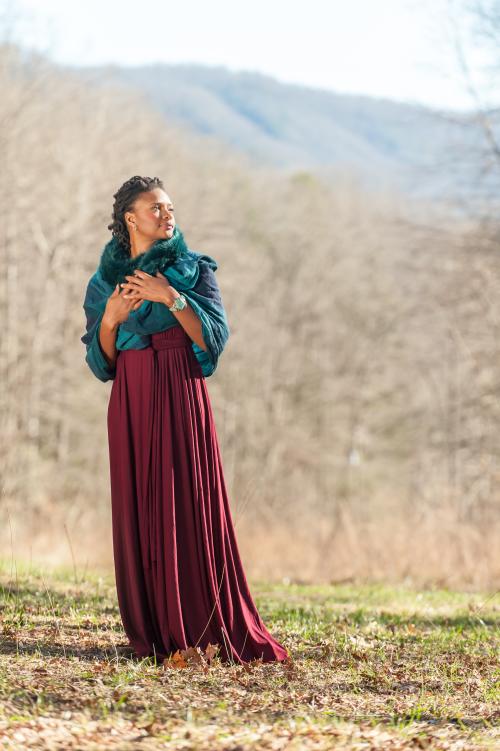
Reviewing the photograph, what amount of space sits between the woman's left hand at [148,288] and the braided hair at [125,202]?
23cm

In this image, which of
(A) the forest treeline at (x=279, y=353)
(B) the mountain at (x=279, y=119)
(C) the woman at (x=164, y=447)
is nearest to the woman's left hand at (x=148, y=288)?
(C) the woman at (x=164, y=447)

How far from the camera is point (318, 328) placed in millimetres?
40406

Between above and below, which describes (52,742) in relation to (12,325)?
below

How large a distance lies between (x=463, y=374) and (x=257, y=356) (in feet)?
25.7

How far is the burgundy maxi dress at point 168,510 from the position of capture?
4945 millimetres

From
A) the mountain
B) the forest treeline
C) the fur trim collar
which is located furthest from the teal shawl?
the mountain

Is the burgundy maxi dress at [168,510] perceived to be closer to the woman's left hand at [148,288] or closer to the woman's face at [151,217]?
the woman's left hand at [148,288]

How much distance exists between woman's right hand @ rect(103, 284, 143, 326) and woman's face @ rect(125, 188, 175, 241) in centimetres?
31

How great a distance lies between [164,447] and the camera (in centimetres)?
494

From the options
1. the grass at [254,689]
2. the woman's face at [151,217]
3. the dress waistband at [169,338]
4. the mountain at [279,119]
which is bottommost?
the grass at [254,689]

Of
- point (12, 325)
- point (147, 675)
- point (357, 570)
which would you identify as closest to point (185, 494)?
point (147, 675)

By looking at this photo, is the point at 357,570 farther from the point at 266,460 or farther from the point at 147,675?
the point at 266,460

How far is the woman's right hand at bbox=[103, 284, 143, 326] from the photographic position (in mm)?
4961

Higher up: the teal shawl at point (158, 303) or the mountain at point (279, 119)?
the mountain at point (279, 119)
